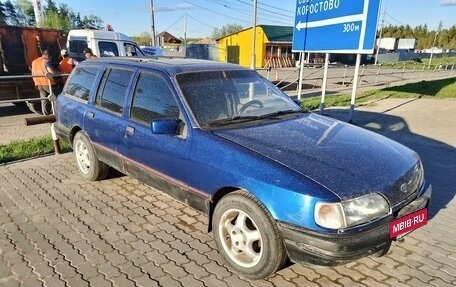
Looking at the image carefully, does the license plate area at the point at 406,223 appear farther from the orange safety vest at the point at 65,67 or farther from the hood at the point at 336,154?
the orange safety vest at the point at 65,67

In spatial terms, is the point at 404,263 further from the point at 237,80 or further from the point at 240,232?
the point at 237,80

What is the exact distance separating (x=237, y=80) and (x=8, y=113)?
985 centimetres

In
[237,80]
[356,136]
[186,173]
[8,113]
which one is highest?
[237,80]

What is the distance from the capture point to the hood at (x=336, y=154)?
2531 mm

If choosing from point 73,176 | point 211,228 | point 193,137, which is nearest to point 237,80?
point 193,137

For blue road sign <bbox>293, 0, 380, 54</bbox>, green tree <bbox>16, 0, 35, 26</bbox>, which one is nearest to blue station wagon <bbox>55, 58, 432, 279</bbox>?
blue road sign <bbox>293, 0, 380, 54</bbox>

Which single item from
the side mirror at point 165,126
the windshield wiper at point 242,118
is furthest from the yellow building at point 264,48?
the side mirror at point 165,126

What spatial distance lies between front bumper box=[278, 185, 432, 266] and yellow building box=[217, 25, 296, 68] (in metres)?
38.3

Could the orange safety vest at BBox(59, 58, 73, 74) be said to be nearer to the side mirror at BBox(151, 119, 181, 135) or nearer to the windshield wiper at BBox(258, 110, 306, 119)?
the side mirror at BBox(151, 119, 181, 135)

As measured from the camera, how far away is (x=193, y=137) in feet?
10.3

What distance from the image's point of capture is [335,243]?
2.36 metres

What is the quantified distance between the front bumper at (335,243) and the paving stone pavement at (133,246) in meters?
0.48

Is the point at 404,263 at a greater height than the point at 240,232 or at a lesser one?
lesser

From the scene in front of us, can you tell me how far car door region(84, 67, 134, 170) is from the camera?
4.02m
